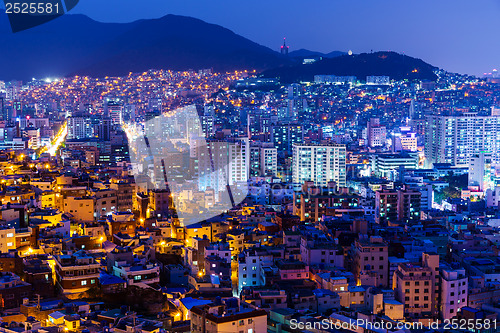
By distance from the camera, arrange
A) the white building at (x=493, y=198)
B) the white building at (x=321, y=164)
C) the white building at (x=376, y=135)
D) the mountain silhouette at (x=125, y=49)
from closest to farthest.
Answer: the white building at (x=493, y=198)
the white building at (x=321, y=164)
the white building at (x=376, y=135)
the mountain silhouette at (x=125, y=49)

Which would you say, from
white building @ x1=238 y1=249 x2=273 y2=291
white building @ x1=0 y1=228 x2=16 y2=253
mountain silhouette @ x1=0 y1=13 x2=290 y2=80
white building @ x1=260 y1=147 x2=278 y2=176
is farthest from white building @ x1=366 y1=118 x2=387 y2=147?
white building @ x1=0 y1=228 x2=16 y2=253

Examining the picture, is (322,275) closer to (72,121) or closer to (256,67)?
(72,121)

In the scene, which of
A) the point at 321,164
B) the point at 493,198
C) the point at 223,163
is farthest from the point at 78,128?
the point at 493,198

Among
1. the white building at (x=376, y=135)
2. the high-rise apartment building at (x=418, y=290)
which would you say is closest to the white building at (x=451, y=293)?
the high-rise apartment building at (x=418, y=290)

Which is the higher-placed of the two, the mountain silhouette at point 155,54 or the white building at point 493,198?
the mountain silhouette at point 155,54

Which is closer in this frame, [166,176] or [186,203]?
[186,203]

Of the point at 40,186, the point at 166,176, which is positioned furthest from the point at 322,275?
the point at 166,176

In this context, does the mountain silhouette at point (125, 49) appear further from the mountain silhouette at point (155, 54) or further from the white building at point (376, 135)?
the white building at point (376, 135)

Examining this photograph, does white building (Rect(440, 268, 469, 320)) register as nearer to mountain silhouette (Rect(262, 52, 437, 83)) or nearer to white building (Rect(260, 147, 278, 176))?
white building (Rect(260, 147, 278, 176))
